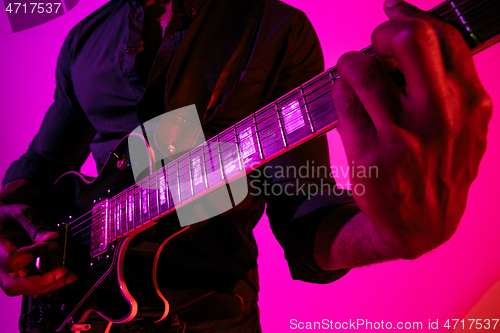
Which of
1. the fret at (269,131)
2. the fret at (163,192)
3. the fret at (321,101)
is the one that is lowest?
the fret at (163,192)

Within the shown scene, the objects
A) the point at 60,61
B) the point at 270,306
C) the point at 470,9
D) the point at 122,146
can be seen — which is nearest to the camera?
the point at 470,9

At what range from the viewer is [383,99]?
30 cm

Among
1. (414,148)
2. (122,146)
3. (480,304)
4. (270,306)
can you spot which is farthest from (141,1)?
(480,304)

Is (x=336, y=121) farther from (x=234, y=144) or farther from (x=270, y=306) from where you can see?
(x=270, y=306)

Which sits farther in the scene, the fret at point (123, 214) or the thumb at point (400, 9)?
the fret at point (123, 214)

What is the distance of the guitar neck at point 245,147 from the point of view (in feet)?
0.99

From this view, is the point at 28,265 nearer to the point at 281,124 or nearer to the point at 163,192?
the point at 163,192

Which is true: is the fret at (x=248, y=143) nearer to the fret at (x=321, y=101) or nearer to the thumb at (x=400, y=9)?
the fret at (x=321, y=101)

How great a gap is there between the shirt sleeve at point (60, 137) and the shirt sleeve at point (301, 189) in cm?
76

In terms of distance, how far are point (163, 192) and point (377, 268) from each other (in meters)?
1.04

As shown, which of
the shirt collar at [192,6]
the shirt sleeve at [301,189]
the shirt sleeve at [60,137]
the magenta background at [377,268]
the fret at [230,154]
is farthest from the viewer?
the magenta background at [377,268]

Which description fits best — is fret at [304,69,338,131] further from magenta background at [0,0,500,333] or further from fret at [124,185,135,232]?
magenta background at [0,0,500,333]

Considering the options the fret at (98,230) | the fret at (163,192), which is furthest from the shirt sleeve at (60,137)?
the fret at (163,192)

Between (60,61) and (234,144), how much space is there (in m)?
0.93
